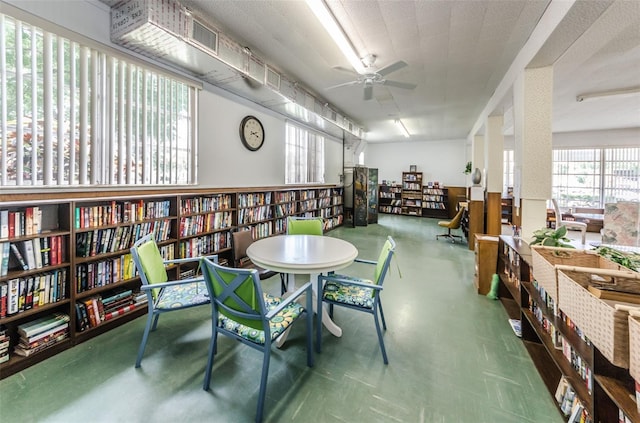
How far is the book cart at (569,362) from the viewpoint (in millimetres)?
1130

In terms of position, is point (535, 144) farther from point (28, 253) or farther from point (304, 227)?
point (28, 253)

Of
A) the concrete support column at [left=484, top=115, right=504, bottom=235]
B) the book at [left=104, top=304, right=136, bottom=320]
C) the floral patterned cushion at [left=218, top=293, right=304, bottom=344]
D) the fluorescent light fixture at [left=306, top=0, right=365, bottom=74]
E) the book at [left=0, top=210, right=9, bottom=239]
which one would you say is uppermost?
the fluorescent light fixture at [left=306, top=0, right=365, bottom=74]

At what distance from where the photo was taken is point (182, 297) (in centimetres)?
207

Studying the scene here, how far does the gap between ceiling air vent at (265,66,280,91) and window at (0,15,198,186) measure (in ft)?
3.48

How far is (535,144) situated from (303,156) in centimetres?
431

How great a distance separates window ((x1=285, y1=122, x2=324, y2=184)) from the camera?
5617 mm

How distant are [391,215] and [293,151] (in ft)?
19.3

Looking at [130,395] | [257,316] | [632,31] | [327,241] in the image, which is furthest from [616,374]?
[632,31]

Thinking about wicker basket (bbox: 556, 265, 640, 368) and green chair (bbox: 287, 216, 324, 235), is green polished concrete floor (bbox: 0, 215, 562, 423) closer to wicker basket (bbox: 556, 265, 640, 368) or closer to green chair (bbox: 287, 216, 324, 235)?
wicker basket (bbox: 556, 265, 640, 368)

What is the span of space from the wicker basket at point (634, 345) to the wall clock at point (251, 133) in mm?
4223

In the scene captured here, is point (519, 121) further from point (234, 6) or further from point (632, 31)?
point (234, 6)

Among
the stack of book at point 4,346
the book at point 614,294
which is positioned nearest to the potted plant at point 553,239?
the book at point 614,294

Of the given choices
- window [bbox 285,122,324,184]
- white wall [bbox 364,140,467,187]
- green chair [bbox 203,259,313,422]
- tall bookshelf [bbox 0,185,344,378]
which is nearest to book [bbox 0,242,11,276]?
tall bookshelf [bbox 0,185,344,378]

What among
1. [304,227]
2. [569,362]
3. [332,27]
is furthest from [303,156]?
[569,362]
